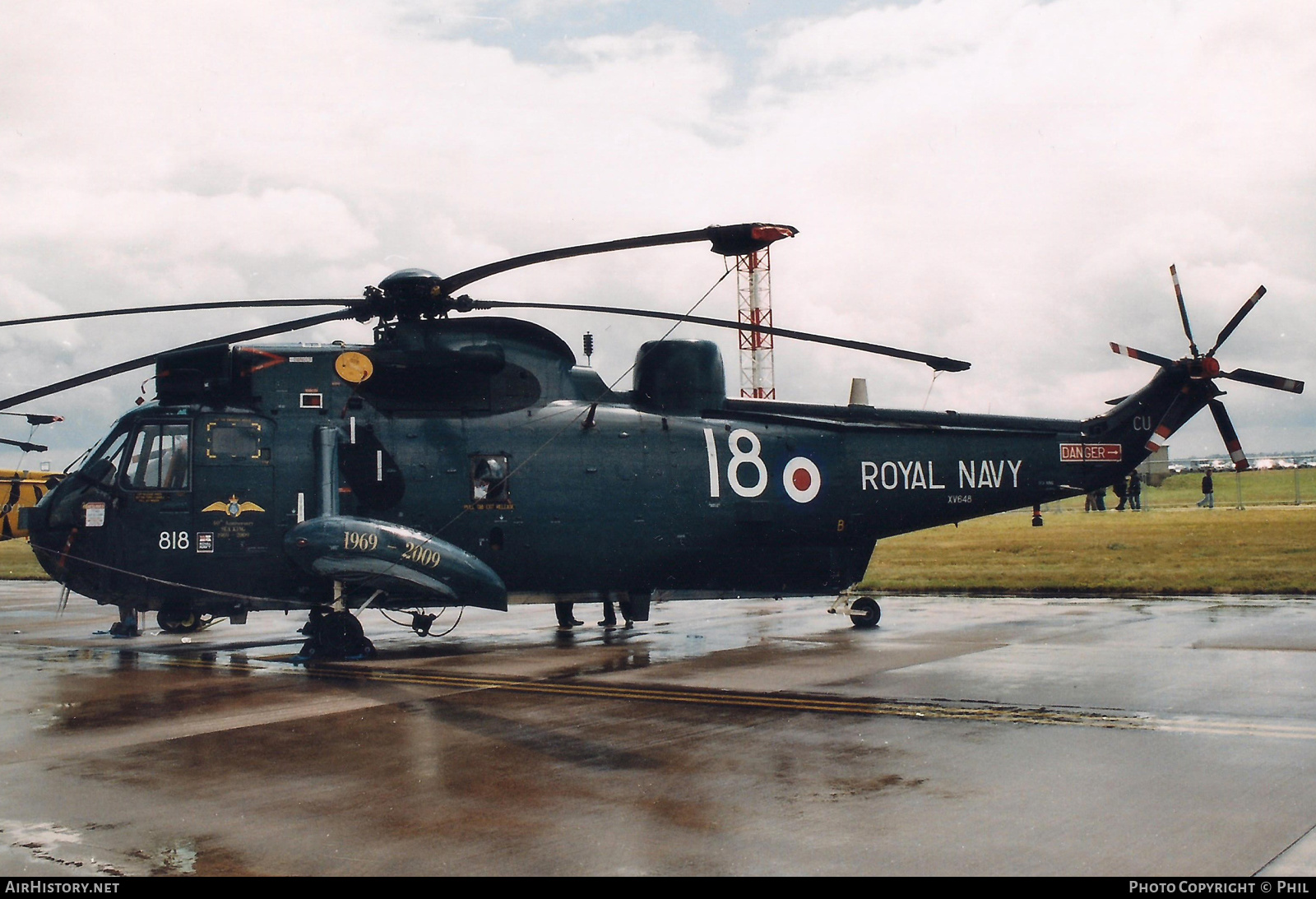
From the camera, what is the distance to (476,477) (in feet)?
48.2

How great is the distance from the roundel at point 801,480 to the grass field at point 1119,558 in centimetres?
802

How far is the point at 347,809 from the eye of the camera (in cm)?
664

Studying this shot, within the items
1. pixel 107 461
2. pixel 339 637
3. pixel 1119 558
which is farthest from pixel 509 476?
pixel 1119 558

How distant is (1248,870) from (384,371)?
12149 millimetres

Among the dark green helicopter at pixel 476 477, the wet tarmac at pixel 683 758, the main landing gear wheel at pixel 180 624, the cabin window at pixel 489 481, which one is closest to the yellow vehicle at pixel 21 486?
the main landing gear wheel at pixel 180 624

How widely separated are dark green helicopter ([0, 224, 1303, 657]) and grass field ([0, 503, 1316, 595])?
559cm

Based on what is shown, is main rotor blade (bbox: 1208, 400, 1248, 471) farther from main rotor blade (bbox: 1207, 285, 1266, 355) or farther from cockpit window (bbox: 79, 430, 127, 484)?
cockpit window (bbox: 79, 430, 127, 484)

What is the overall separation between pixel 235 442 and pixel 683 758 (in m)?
8.96

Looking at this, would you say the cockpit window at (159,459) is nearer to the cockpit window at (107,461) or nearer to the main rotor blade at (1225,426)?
the cockpit window at (107,461)

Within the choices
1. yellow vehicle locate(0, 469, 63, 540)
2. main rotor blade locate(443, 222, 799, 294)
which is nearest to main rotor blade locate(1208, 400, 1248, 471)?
main rotor blade locate(443, 222, 799, 294)

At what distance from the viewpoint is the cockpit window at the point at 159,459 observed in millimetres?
13930

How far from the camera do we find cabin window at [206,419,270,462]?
14.0 meters
